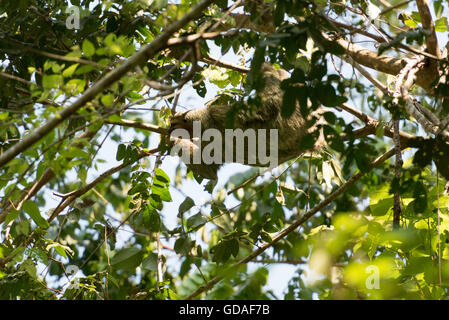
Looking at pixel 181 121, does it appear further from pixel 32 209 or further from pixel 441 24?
pixel 441 24

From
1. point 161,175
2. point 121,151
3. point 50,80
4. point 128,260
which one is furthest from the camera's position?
point 128,260

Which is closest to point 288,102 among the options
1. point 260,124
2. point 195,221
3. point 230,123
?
point 230,123

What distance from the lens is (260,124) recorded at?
15.7 feet

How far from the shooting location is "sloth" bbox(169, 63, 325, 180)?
15.5ft

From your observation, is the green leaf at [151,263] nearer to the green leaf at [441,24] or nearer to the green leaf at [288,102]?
the green leaf at [288,102]

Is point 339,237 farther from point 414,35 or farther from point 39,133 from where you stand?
point 39,133

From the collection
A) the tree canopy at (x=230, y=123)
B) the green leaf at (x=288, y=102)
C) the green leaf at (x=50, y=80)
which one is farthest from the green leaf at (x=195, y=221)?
the green leaf at (x=50, y=80)

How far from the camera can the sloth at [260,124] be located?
186 inches

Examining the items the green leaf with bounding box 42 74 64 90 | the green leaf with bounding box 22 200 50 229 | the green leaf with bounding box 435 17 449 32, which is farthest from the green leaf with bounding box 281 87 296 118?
the green leaf with bounding box 435 17 449 32

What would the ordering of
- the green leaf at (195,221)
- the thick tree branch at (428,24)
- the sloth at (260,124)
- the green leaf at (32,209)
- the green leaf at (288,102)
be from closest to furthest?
the green leaf at (288,102), the green leaf at (32,209), the thick tree branch at (428,24), the sloth at (260,124), the green leaf at (195,221)

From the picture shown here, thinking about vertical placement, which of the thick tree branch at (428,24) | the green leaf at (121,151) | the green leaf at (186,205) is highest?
the thick tree branch at (428,24)

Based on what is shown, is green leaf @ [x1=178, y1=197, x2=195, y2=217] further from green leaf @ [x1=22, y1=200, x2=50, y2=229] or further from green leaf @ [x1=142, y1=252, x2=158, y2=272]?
green leaf @ [x1=22, y1=200, x2=50, y2=229]
